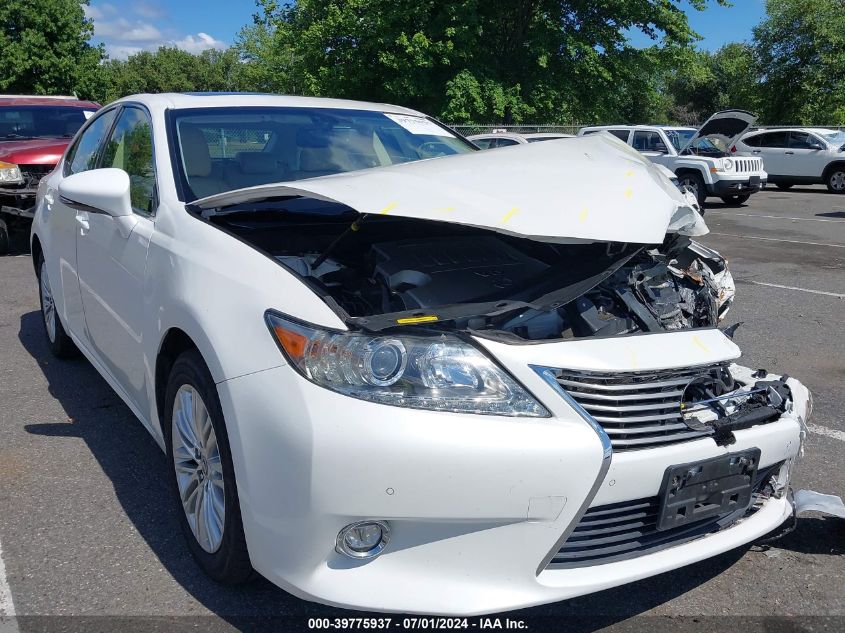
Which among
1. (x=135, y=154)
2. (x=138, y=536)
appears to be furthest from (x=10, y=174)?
(x=138, y=536)

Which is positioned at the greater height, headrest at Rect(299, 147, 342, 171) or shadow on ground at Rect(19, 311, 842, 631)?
headrest at Rect(299, 147, 342, 171)

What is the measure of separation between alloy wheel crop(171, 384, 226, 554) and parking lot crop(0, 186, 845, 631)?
220 mm

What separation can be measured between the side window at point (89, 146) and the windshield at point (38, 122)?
6.68m

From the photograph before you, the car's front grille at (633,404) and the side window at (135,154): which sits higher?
the side window at (135,154)

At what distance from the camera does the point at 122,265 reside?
322cm

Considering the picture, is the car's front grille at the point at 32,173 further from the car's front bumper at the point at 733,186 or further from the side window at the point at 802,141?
the side window at the point at 802,141

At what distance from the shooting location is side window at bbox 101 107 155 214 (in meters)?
3.29

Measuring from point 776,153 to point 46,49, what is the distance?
105 ft

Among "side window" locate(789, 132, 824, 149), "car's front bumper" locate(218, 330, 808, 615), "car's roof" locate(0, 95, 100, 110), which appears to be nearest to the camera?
"car's front bumper" locate(218, 330, 808, 615)

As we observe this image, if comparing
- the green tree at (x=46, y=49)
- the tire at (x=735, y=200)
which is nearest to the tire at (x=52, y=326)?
the tire at (x=735, y=200)

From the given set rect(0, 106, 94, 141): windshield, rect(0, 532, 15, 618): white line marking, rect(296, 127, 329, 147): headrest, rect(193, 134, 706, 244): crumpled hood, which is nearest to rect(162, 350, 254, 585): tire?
rect(0, 532, 15, 618): white line marking

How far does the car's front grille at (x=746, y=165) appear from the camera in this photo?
16.6 meters

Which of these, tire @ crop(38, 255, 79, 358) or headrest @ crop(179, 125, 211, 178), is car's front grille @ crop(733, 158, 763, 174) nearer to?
tire @ crop(38, 255, 79, 358)

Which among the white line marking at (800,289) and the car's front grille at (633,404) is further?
the white line marking at (800,289)
